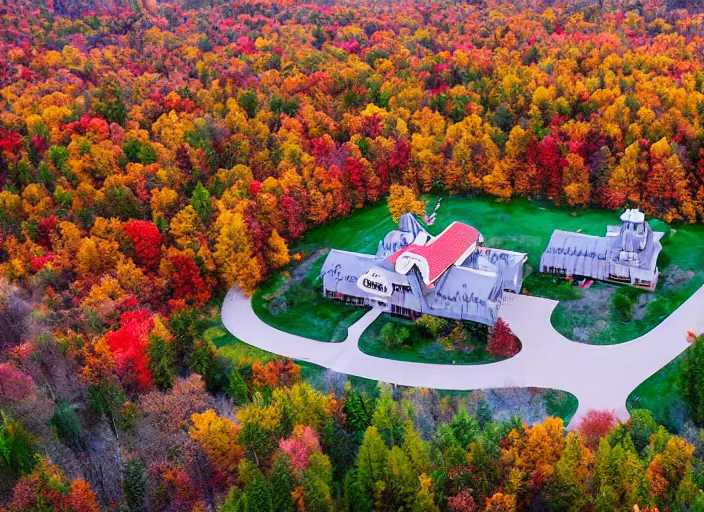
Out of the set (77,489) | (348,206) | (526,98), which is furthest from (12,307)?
(526,98)

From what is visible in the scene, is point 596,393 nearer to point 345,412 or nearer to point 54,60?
point 345,412

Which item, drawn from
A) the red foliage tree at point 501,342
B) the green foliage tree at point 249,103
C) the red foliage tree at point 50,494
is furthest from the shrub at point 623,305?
the green foliage tree at point 249,103

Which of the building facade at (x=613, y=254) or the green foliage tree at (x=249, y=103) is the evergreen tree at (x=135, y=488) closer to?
the building facade at (x=613, y=254)

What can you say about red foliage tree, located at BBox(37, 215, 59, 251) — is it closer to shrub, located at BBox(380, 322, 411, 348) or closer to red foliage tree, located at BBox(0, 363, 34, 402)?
red foliage tree, located at BBox(0, 363, 34, 402)

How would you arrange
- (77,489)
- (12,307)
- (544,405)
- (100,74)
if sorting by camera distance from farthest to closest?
(100,74), (12,307), (544,405), (77,489)

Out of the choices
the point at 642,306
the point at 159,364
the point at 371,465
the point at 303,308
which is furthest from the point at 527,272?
the point at 159,364

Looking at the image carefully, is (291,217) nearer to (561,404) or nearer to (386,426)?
(386,426)
